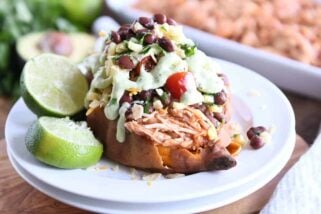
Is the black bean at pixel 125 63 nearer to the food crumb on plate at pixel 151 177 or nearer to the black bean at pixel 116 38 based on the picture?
the black bean at pixel 116 38

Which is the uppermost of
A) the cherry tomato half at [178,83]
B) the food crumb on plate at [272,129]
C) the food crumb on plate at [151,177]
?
the cherry tomato half at [178,83]

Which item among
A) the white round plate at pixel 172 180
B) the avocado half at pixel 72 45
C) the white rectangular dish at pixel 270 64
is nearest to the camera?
the white round plate at pixel 172 180

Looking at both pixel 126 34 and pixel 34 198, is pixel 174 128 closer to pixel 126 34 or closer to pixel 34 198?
pixel 126 34

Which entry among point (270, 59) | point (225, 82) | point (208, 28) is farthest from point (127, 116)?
point (208, 28)

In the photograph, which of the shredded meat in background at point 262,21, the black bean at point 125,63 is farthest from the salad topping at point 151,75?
the shredded meat in background at point 262,21

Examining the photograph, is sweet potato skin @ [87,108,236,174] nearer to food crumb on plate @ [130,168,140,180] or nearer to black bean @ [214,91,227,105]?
food crumb on plate @ [130,168,140,180]

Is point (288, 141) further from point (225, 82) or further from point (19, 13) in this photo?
point (19, 13)
